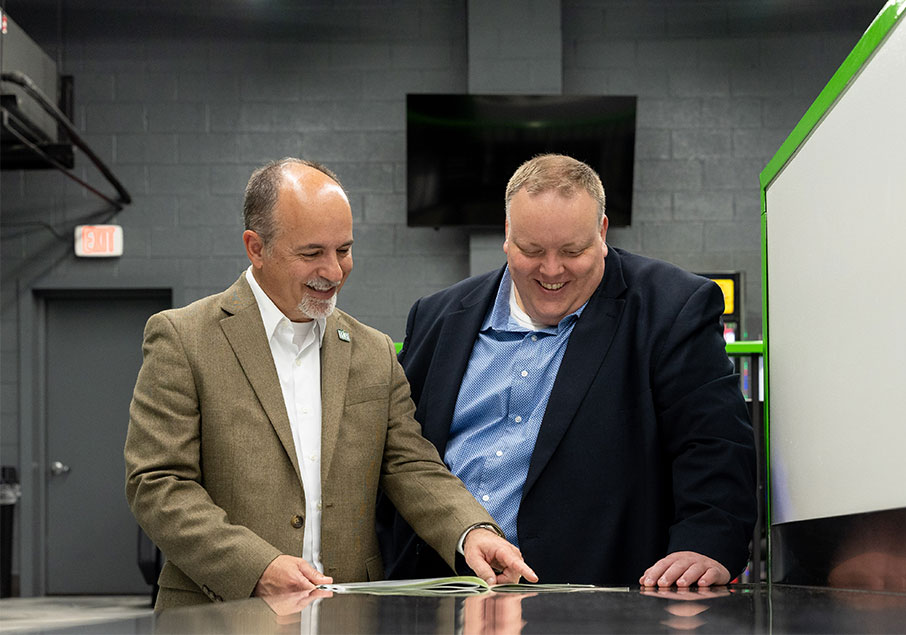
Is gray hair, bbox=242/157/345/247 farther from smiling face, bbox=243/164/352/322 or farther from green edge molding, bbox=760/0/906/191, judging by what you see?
green edge molding, bbox=760/0/906/191

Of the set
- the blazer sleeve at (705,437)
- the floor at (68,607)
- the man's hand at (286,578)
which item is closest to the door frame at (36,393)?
the floor at (68,607)

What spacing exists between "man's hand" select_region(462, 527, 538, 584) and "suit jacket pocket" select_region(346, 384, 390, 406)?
0.30 m

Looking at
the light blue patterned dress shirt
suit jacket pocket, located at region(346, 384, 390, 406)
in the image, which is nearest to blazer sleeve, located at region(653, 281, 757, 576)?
the light blue patterned dress shirt

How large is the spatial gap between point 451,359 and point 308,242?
424mm

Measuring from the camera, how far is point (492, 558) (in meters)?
1.58

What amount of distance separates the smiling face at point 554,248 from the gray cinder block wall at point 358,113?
4.67 meters

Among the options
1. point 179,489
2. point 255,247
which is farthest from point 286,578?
point 255,247

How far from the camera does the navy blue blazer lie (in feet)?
5.69

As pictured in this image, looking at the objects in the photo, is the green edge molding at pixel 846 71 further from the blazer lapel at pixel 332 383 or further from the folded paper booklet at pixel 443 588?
the blazer lapel at pixel 332 383

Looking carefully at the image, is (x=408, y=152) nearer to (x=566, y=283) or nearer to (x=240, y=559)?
(x=566, y=283)

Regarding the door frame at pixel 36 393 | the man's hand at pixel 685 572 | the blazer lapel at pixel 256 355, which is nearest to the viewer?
the man's hand at pixel 685 572

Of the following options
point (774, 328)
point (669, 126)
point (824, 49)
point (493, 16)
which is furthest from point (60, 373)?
point (774, 328)

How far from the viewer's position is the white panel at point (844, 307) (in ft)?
3.36

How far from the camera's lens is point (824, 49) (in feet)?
22.0
